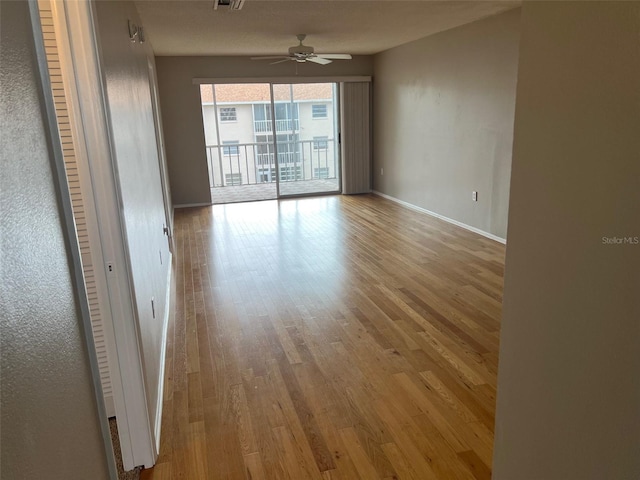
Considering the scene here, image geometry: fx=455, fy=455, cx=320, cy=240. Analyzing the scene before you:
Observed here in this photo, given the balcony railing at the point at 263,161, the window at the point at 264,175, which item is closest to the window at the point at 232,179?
the balcony railing at the point at 263,161

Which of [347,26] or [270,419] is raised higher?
[347,26]

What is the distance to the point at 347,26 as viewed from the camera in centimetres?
483

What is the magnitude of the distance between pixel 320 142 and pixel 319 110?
1000mm

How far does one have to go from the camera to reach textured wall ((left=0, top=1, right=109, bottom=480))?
629mm

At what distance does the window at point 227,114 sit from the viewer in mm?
9568

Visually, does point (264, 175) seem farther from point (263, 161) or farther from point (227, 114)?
point (227, 114)

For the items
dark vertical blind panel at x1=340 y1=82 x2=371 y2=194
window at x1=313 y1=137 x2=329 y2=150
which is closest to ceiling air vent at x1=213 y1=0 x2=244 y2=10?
dark vertical blind panel at x1=340 y1=82 x2=371 y2=194

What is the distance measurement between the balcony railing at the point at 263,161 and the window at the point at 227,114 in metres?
0.95

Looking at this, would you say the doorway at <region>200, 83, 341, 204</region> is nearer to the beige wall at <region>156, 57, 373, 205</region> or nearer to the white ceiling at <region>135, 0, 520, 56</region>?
the beige wall at <region>156, 57, 373, 205</region>

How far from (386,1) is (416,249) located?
2.37 metres

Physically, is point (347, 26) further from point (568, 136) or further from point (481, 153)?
point (568, 136)

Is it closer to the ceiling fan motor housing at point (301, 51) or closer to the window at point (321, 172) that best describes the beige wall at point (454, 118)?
the ceiling fan motor housing at point (301, 51)

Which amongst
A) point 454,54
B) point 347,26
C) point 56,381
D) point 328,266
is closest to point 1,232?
point 56,381

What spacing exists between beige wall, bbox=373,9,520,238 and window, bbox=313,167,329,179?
227cm
